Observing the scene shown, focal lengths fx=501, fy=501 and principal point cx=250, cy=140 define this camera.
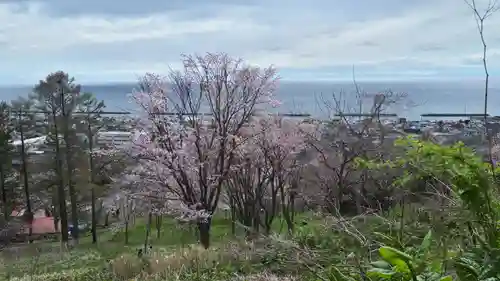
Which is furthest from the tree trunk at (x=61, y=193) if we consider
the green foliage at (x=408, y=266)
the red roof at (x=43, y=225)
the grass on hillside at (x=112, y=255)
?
the green foliage at (x=408, y=266)

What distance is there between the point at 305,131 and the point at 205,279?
7936 millimetres

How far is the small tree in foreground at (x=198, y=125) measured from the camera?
1047cm

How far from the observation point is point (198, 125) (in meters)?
10.5

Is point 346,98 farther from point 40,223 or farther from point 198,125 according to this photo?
point 40,223

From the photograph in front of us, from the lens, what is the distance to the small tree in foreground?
1047 centimetres

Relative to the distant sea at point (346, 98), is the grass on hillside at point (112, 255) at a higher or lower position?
lower

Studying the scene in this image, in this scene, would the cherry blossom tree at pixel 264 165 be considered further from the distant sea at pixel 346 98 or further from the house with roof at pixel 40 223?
the house with roof at pixel 40 223

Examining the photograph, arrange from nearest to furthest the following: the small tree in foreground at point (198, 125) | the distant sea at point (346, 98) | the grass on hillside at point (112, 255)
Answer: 1. the grass on hillside at point (112, 255)
2. the small tree in foreground at point (198, 125)
3. the distant sea at point (346, 98)

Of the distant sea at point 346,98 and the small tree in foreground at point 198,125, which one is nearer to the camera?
the small tree in foreground at point 198,125

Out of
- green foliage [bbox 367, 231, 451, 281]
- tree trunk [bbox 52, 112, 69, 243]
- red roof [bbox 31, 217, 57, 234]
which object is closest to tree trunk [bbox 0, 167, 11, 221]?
tree trunk [bbox 52, 112, 69, 243]

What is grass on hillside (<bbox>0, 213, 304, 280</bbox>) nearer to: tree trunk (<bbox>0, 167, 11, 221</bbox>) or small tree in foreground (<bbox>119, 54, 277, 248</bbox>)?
small tree in foreground (<bbox>119, 54, 277, 248</bbox>)

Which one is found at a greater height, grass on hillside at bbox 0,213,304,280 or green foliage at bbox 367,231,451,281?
green foliage at bbox 367,231,451,281

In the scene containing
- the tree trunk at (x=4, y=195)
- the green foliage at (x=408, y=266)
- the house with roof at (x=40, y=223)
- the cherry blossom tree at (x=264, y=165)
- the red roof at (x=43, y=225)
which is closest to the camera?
the green foliage at (x=408, y=266)

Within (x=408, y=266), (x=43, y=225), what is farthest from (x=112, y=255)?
(x=43, y=225)
